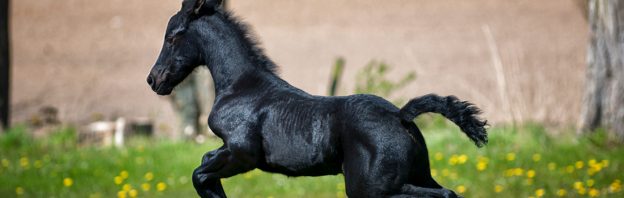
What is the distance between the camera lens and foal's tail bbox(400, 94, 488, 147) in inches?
167

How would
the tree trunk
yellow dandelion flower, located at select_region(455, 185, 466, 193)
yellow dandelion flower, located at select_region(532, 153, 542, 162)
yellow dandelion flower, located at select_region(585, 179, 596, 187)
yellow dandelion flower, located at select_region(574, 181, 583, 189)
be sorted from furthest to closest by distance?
the tree trunk
yellow dandelion flower, located at select_region(532, 153, 542, 162)
yellow dandelion flower, located at select_region(455, 185, 466, 193)
yellow dandelion flower, located at select_region(585, 179, 596, 187)
yellow dandelion flower, located at select_region(574, 181, 583, 189)

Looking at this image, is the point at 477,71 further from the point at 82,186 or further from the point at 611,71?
the point at 82,186

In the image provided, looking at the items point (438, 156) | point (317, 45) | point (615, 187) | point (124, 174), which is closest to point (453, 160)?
point (438, 156)

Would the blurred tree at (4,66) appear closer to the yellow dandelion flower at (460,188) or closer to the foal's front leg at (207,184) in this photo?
the yellow dandelion flower at (460,188)

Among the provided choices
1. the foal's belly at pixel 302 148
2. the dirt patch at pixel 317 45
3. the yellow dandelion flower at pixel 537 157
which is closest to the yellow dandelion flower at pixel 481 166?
the yellow dandelion flower at pixel 537 157

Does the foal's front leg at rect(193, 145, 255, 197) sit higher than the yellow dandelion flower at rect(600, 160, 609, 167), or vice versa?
the yellow dandelion flower at rect(600, 160, 609, 167)

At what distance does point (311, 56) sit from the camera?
16.6 meters

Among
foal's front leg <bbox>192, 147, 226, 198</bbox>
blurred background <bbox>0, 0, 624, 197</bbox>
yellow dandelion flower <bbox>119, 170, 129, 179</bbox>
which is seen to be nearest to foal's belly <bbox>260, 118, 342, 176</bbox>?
foal's front leg <bbox>192, 147, 226, 198</bbox>

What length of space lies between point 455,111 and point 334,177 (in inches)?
187

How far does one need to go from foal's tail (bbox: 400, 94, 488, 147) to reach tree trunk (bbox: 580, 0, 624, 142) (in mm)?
5252

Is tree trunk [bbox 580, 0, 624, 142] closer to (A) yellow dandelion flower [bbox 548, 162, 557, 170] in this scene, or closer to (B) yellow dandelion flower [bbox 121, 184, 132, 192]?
(A) yellow dandelion flower [bbox 548, 162, 557, 170]

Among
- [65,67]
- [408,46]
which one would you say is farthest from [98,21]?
[408,46]

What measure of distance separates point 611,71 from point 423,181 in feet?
17.6

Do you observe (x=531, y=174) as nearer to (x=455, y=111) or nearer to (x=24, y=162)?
(x=455, y=111)
